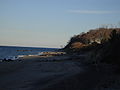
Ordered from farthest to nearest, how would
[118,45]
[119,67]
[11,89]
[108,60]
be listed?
[108,60] → [118,45] → [119,67] → [11,89]

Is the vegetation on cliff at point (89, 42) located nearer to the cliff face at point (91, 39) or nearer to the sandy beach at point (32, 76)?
the cliff face at point (91, 39)

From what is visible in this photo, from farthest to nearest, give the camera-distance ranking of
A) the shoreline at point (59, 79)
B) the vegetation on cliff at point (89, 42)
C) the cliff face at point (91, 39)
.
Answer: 1. the cliff face at point (91, 39)
2. the vegetation on cliff at point (89, 42)
3. the shoreline at point (59, 79)

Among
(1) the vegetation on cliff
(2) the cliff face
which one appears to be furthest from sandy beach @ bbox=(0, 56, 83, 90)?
(2) the cliff face

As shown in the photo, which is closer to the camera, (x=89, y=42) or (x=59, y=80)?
(x=59, y=80)

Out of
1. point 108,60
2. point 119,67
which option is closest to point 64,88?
point 119,67

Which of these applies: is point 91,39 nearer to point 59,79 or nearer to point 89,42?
point 89,42

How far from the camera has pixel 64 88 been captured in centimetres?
1416

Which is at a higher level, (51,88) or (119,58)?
(119,58)

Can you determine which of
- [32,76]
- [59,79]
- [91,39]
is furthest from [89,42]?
[59,79]

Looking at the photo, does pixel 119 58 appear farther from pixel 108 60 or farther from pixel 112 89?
pixel 112 89

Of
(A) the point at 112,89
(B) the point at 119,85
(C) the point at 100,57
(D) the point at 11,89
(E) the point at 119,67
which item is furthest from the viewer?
(C) the point at 100,57

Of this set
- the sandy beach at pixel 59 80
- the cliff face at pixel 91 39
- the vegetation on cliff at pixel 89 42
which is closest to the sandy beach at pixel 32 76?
the sandy beach at pixel 59 80

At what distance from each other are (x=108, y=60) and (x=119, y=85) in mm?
14423

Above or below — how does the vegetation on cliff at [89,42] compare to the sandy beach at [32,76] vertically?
above
